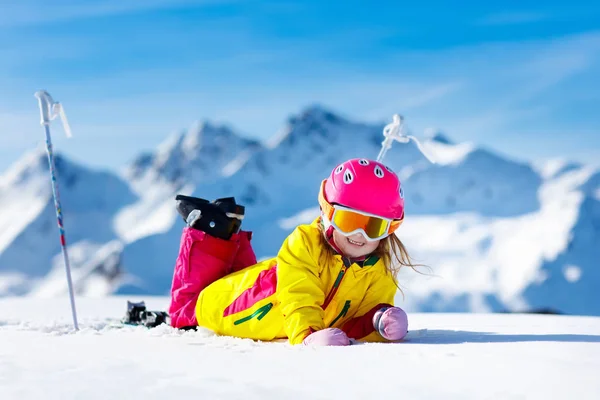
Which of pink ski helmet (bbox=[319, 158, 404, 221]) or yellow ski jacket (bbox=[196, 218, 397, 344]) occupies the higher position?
pink ski helmet (bbox=[319, 158, 404, 221])

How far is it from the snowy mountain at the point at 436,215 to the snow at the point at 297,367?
313 ft

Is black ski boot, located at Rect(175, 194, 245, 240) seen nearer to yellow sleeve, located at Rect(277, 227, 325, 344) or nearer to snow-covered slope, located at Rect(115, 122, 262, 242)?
yellow sleeve, located at Rect(277, 227, 325, 344)

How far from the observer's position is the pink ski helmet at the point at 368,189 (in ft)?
10.7

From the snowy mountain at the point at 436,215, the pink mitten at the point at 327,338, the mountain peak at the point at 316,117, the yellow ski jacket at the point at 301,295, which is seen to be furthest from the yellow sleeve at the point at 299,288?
the mountain peak at the point at 316,117

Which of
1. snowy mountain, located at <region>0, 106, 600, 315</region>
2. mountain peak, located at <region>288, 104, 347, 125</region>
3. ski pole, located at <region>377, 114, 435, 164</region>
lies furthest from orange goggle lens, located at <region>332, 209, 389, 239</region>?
mountain peak, located at <region>288, 104, 347, 125</region>

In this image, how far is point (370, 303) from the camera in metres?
3.60

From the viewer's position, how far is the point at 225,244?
13.7ft

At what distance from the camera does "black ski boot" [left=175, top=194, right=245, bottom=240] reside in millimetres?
4102

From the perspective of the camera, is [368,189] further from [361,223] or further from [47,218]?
[47,218]

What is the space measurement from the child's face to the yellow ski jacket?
0.16 ft

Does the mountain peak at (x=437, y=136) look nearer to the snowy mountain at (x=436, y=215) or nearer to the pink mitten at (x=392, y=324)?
the snowy mountain at (x=436, y=215)

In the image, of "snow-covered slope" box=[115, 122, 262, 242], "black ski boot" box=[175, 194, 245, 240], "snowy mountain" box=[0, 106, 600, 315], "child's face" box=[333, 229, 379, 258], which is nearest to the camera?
"child's face" box=[333, 229, 379, 258]

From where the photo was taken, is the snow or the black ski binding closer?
the snow

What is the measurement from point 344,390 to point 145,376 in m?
0.71
